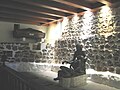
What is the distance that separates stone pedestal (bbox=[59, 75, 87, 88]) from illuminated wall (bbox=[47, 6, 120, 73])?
4.62ft

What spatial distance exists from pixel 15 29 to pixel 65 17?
205 centimetres

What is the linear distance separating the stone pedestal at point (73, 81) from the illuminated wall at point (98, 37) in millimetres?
1409

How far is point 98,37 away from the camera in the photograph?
171 inches

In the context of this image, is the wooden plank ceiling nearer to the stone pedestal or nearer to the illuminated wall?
the illuminated wall

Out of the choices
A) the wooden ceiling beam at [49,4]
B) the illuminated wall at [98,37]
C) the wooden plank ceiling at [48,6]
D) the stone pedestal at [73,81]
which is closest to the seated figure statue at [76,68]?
the stone pedestal at [73,81]

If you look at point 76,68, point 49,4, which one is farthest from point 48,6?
point 76,68

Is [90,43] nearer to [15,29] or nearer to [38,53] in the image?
[38,53]

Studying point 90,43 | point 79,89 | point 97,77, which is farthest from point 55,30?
point 79,89

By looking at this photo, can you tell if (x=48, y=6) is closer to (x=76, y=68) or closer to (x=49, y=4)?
(x=49, y=4)

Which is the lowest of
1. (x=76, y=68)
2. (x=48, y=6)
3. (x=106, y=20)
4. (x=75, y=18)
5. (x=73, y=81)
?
(x=73, y=81)

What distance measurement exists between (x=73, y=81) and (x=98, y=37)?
213cm

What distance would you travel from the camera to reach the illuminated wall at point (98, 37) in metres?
3.91

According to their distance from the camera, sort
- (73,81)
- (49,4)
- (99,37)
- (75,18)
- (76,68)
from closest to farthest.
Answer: (73,81) → (76,68) → (99,37) → (49,4) → (75,18)

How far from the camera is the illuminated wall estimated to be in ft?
12.8
